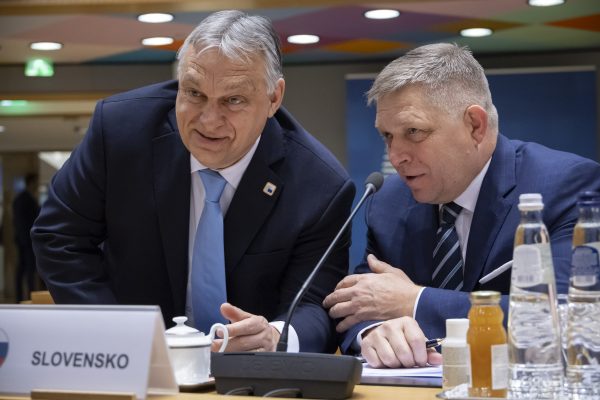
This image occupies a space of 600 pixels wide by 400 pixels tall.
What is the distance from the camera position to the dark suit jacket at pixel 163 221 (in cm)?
240

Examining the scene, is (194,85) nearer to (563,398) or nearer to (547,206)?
(547,206)

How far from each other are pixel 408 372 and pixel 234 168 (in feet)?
2.76

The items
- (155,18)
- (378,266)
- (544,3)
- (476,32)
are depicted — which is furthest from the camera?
(476,32)

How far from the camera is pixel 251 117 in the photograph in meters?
2.31

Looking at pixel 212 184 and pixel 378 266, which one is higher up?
pixel 212 184

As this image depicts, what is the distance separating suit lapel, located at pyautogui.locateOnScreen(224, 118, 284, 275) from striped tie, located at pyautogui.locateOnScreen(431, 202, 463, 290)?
42 cm

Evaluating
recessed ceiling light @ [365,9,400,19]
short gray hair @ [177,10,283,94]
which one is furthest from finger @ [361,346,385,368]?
recessed ceiling light @ [365,9,400,19]

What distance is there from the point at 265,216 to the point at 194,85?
0.38 m

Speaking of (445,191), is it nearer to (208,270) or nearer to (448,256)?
(448,256)

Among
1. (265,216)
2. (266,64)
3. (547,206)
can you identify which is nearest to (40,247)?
(265,216)

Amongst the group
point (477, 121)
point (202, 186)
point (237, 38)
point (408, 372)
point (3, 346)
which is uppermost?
point (237, 38)

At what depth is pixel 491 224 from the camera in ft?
7.50

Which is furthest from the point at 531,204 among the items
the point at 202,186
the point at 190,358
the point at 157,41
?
the point at 157,41

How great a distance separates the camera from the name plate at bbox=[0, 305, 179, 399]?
1437 millimetres
